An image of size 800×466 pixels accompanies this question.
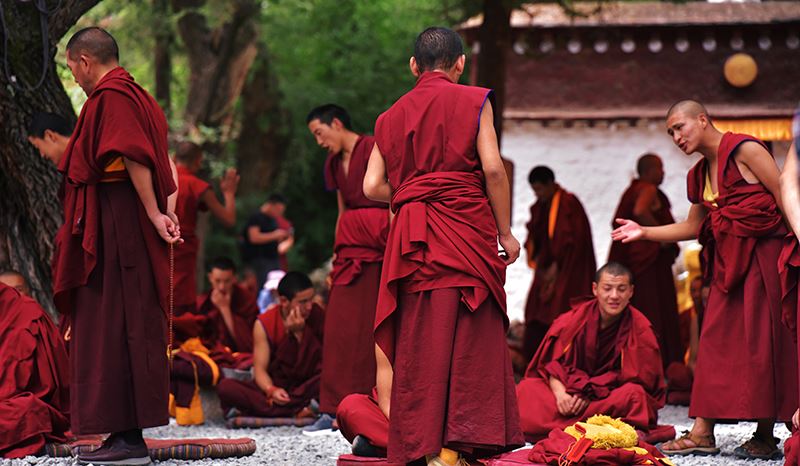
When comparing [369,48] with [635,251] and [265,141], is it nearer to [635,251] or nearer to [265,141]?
[265,141]

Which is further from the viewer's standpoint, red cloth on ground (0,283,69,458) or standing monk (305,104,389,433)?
standing monk (305,104,389,433)

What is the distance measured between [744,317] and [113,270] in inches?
114

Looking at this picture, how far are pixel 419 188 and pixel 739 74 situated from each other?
911cm

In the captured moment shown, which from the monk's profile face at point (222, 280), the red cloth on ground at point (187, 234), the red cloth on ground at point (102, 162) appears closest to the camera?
the red cloth on ground at point (102, 162)

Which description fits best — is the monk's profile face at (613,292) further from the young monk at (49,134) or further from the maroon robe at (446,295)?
the young monk at (49,134)

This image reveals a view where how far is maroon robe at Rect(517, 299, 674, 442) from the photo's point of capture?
6.59 meters

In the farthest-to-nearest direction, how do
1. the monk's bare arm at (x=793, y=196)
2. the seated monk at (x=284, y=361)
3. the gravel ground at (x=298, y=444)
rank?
1. the seated monk at (x=284, y=361)
2. the gravel ground at (x=298, y=444)
3. the monk's bare arm at (x=793, y=196)

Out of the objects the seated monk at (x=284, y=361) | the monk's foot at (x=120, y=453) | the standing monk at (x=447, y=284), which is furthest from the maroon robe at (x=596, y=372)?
the monk's foot at (x=120, y=453)

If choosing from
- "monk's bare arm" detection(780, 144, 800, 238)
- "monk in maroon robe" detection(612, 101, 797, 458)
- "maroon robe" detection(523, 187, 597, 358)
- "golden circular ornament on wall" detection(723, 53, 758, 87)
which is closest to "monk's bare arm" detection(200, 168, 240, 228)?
"maroon robe" detection(523, 187, 597, 358)

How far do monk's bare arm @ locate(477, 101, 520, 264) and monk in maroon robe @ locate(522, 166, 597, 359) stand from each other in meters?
5.10

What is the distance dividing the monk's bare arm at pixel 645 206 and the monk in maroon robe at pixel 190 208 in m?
2.98

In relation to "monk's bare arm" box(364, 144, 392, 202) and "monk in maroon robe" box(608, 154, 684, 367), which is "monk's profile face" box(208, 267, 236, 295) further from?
"monk's bare arm" box(364, 144, 392, 202)

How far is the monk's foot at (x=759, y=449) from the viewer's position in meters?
5.93

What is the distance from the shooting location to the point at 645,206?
365 inches
